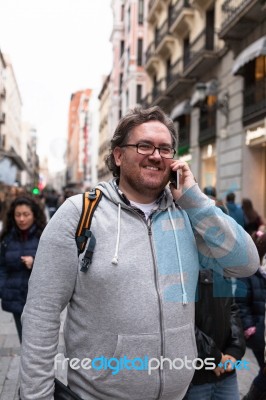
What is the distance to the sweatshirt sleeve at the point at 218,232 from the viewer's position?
6.11 ft

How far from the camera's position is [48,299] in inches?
70.6

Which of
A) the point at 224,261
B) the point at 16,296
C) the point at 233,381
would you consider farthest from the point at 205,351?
the point at 16,296

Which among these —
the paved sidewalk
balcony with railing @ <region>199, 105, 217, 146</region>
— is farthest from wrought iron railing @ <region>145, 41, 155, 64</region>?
the paved sidewalk

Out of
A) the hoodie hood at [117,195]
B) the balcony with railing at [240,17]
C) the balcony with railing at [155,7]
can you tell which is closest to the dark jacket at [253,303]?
the hoodie hood at [117,195]

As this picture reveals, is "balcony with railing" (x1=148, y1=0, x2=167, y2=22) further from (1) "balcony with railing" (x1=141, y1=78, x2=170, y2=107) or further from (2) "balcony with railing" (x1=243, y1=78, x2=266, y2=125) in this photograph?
(2) "balcony with railing" (x1=243, y1=78, x2=266, y2=125)

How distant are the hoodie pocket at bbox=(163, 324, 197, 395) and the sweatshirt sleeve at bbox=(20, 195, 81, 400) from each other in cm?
45

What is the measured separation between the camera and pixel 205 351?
7.64 feet

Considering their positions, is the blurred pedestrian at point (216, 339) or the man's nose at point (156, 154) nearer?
the man's nose at point (156, 154)

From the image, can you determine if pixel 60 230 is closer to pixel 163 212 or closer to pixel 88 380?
pixel 163 212

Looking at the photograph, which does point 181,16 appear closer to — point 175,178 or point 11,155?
point 175,178

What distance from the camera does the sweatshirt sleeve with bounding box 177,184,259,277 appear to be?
186 cm

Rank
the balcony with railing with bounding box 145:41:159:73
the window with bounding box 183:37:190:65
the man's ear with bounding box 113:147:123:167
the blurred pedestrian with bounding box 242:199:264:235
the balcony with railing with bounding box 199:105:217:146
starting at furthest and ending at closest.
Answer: the balcony with railing with bounding box 145:41:159:73 → the window with bounding box 183:37:190:65 → the balcony with railing with bounding box 199:105:217:146 → the blurred pedestrian with bounding box 242:199:264:235 → the man's ear with bounding box 113:147:123:167

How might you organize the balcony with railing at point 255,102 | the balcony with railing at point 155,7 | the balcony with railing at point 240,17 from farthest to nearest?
the balcony with railing at point 155,7
the balcony with railing at point 255,102
the balcony with railing at point 240,17

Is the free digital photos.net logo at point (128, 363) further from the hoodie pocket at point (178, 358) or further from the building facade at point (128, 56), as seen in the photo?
the building facade at point (128, 56)
